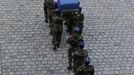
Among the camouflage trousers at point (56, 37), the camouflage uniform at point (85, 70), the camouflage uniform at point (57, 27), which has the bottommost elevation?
the camouflage uniform at point (85, 70)

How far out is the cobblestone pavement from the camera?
428 inches

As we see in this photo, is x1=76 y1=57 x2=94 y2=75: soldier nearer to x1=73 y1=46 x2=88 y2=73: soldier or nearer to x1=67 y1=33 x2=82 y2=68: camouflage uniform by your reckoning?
x1=73 y1=46 x2=88 y2=73: soldier

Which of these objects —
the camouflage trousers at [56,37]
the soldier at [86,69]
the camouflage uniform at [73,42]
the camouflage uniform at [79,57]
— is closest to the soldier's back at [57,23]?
the camouflage trousers at [56,37]

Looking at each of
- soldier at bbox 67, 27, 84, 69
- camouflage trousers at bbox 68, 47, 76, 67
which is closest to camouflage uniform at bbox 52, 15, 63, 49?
soldier at bbox 67, 27, 84, 69

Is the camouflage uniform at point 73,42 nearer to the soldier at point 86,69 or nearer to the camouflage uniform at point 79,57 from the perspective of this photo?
the camouflage uniform at point 79,57

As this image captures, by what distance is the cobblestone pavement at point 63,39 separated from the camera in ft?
35.7

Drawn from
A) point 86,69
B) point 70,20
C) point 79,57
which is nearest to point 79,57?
point 79,57

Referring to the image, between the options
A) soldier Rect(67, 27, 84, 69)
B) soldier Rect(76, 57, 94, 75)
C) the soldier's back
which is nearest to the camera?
soldier Rect(76, 57, 94, 75)

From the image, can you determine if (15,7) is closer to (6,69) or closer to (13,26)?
(13,26)

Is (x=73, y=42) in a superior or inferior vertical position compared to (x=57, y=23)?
inferior

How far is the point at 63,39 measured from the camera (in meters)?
12.1

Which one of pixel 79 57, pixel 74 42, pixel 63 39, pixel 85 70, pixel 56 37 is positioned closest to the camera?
pixel 85 70

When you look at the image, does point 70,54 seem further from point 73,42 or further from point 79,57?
point 79,57

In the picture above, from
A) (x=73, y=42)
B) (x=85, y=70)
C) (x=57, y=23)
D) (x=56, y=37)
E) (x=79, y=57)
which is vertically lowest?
(x=85, y=70)
